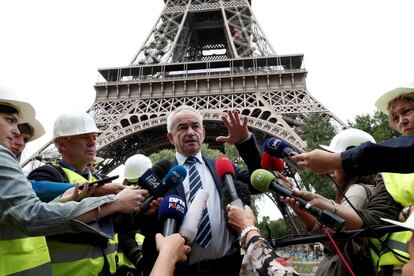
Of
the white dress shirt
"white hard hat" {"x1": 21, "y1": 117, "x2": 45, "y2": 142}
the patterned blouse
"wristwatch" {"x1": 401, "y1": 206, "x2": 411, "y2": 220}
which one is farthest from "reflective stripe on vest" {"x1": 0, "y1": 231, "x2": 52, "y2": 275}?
"wristwatch" {"x1": 401, "y1": 206, "x2": 411, "y2": 220}

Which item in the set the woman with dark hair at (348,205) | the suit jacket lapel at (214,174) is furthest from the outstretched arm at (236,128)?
the woman with dark hair at (348,205)

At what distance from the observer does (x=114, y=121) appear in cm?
2069

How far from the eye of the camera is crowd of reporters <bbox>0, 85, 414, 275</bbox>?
5.81ft

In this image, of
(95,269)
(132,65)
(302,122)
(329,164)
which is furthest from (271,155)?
(132,65)

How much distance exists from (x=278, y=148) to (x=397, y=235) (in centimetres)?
81

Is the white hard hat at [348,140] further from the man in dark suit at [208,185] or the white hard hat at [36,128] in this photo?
the white hard hat at [36,128]

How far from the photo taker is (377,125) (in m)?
16.7

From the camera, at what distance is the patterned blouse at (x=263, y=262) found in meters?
1.49

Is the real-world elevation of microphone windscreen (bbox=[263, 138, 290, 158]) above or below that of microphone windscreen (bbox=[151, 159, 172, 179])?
above

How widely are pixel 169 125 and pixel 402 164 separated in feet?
5.70

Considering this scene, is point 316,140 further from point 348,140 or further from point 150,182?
point 150,182

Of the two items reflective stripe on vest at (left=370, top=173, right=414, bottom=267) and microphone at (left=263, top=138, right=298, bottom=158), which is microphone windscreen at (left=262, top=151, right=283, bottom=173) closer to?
microphone at (left=263, top=138, right=298, bottom=158)

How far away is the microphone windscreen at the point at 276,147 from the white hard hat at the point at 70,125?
1467 millimetres

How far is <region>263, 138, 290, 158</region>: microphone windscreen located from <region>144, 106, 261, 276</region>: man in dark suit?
0.42 m
